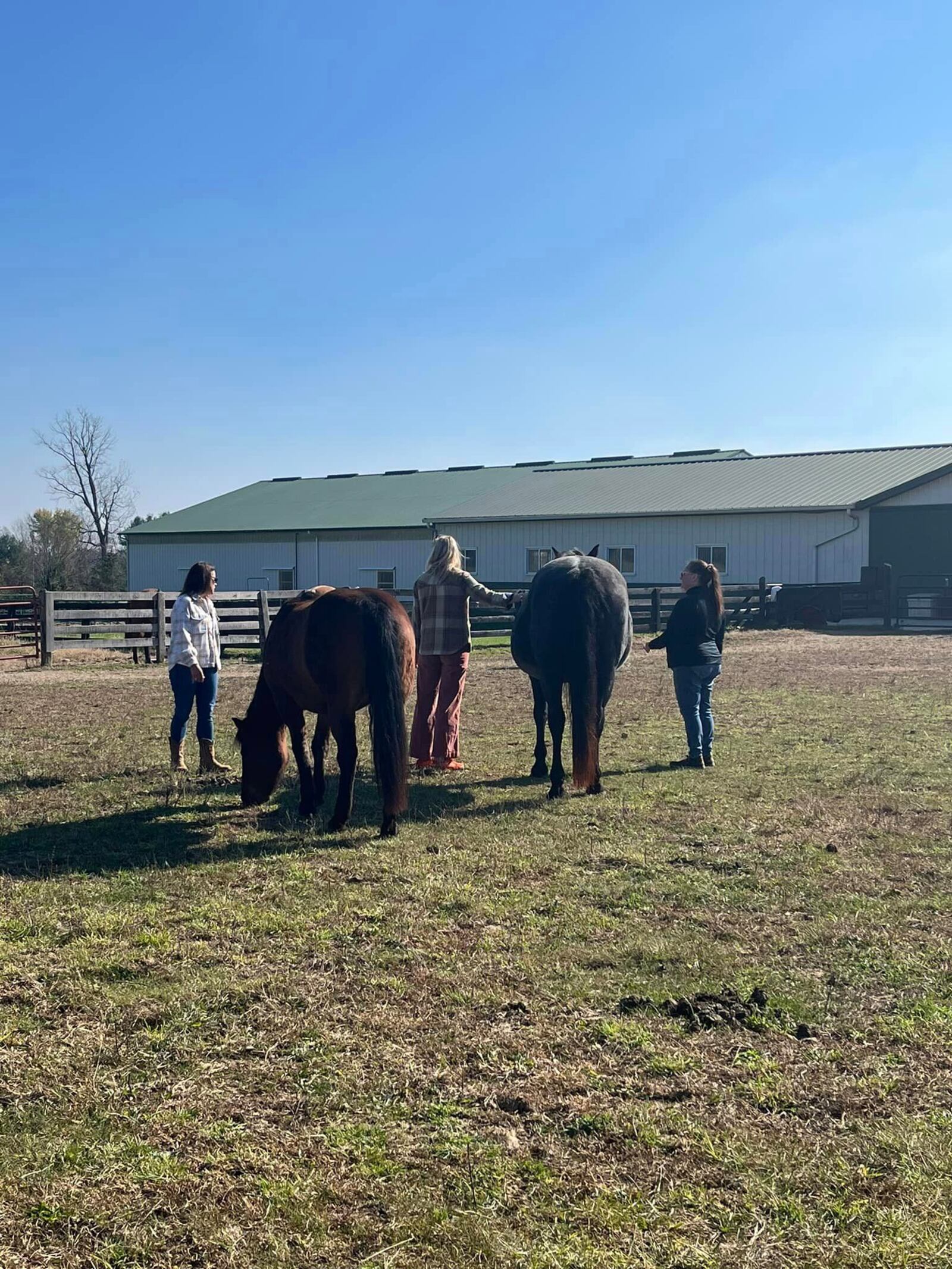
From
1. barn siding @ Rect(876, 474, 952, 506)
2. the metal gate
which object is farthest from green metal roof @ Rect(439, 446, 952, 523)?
the metal gate

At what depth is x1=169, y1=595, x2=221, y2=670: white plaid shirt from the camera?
29.4 feet

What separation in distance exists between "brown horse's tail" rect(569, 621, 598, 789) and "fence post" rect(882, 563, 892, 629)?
23.1 meters

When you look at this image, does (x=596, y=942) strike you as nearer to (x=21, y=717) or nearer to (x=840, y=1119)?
(x=840, y=1119)

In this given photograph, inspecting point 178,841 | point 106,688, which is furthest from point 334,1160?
point 106,688

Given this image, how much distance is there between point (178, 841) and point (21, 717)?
22.5ft

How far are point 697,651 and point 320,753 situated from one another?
3.50m

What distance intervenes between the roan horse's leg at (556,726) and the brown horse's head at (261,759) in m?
2.04

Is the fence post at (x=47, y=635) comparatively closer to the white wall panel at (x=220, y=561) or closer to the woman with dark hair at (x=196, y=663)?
the woman with dark hair at (x=196, y=663)

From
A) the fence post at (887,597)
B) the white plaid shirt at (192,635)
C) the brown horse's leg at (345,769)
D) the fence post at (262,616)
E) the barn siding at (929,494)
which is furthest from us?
the barn siding at (929,494)

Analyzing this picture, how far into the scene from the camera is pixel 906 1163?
305 centimetres

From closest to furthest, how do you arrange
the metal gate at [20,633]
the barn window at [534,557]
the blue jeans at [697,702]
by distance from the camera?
1. the blue jeans at [697,702]
2. the metal gate at [20,633]
3. the barn window at [534,557]

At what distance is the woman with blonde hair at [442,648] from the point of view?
924cm

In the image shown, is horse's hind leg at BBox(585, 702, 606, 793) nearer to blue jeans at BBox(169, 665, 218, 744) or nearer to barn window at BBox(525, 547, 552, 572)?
blue jeans at BBox(169, 665, 218, 744)

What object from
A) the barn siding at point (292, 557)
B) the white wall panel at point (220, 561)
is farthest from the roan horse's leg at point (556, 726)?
the white wall panel at point (220, 561)
